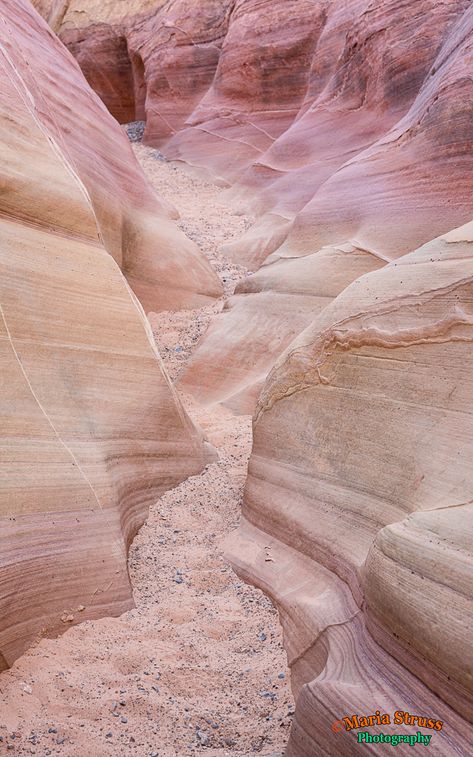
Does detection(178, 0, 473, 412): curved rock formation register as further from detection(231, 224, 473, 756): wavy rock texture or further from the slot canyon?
detection(231, 224, 473, 756): wavy rock texture

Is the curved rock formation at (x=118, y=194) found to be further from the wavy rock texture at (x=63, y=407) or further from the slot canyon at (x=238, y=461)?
the wavy rock texture at (x=63, y=407)

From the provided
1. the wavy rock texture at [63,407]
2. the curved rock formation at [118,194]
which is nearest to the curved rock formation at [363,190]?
the curved rock formation at [118,194]

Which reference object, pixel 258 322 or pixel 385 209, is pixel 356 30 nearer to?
pixel 385 209

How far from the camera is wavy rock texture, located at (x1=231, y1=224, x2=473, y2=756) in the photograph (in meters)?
1.97

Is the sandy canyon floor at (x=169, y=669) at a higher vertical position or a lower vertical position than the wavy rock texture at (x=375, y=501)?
lower

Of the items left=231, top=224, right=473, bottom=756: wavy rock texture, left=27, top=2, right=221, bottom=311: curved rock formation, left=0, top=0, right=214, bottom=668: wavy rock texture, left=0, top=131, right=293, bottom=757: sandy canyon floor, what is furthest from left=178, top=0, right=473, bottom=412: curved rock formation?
left=0, top=131, right=293, bottom=757: sandy canyon floor

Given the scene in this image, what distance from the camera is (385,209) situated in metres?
5.16

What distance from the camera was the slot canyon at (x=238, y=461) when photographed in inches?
84.3

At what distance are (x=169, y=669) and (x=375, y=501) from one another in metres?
0.89

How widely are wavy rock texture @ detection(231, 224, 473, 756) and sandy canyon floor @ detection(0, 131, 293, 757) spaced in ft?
0.43

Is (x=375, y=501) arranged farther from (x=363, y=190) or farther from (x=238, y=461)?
(x=363, y=190)

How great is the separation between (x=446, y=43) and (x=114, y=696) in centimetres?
519

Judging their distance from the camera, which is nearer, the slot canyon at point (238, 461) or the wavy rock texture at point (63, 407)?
the slot canyon at point (238, 461)

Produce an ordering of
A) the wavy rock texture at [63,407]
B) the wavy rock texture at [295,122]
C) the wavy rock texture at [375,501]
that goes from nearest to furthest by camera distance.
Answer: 1. the wavy rock texture at [375,501]
2. the wavy rock texture at [63,407]
3. the wavy rock texture at [295,122]
